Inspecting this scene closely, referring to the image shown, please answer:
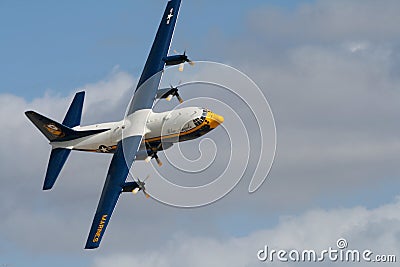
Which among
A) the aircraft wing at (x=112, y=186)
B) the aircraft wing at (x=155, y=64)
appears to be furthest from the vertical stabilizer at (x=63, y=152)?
the aircraft wing at (x=155, y=64)

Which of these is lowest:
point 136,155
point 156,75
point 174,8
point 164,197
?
point 164,197

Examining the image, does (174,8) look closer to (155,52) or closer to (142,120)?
(155,52)

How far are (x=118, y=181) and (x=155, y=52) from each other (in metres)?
17.1

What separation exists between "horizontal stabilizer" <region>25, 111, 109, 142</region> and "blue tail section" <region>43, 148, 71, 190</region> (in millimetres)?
1390

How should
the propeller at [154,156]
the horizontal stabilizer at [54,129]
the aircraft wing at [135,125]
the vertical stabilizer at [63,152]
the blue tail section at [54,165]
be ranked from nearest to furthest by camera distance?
the aircraft wing at [135,125] → the propeller at [154,156] → the blue tail section at [54,165] → the vertical stabilizer at [63,152] → the horizontal stabilizer at [54,129]

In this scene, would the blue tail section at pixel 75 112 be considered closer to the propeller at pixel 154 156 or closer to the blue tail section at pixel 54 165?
the blue tail section at pixel 54 165

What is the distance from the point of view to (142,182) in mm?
96688

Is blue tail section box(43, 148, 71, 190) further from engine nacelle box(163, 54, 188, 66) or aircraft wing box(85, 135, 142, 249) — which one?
engine nacelle box(163, 54, 188, 66)

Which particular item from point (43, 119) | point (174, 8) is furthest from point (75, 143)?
point (174, 8)

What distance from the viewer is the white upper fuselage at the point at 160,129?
97.7 m

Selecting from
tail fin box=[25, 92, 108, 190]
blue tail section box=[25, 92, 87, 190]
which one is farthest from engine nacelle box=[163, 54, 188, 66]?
blue tail section box=[25, 92, 87, 190]

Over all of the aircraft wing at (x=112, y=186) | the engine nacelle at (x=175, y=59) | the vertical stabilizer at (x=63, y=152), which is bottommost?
the aircraft wing at (x=112, y=186)

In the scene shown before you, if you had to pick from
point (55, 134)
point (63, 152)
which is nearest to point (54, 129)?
point (55, 134)

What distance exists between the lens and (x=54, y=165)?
106m
